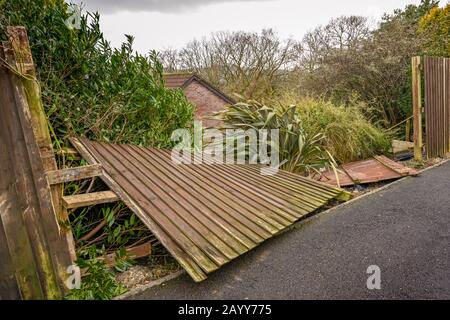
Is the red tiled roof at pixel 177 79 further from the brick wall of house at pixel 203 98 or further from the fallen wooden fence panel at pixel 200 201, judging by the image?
the fallen wooden fence panel at pixel 200 201

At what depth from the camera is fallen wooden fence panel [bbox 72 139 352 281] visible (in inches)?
88.3

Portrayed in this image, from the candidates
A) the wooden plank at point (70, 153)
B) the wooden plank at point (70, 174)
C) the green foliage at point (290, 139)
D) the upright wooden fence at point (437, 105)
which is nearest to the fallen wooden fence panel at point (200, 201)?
→ the wooden plank at point (70, 153)

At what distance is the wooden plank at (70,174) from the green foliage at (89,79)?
987 mm

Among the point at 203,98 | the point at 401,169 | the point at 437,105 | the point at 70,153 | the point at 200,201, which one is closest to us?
the point at 70,153

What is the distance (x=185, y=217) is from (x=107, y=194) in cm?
69

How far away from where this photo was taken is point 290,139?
16.7 feet

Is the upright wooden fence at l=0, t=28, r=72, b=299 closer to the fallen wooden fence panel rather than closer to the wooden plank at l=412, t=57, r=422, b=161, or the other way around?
the fallen wooden fence panel

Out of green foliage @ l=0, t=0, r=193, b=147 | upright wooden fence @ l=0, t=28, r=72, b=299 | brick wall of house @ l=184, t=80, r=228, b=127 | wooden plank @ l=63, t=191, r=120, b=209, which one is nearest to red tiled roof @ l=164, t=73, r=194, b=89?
brick wall of house @ l=184, t=80, r=228, b=127

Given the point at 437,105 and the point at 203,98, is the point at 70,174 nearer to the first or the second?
the point at 437,105

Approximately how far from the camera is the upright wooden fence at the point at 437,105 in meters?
5.98

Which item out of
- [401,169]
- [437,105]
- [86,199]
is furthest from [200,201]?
[437,105]

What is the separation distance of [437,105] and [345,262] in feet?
18.9
